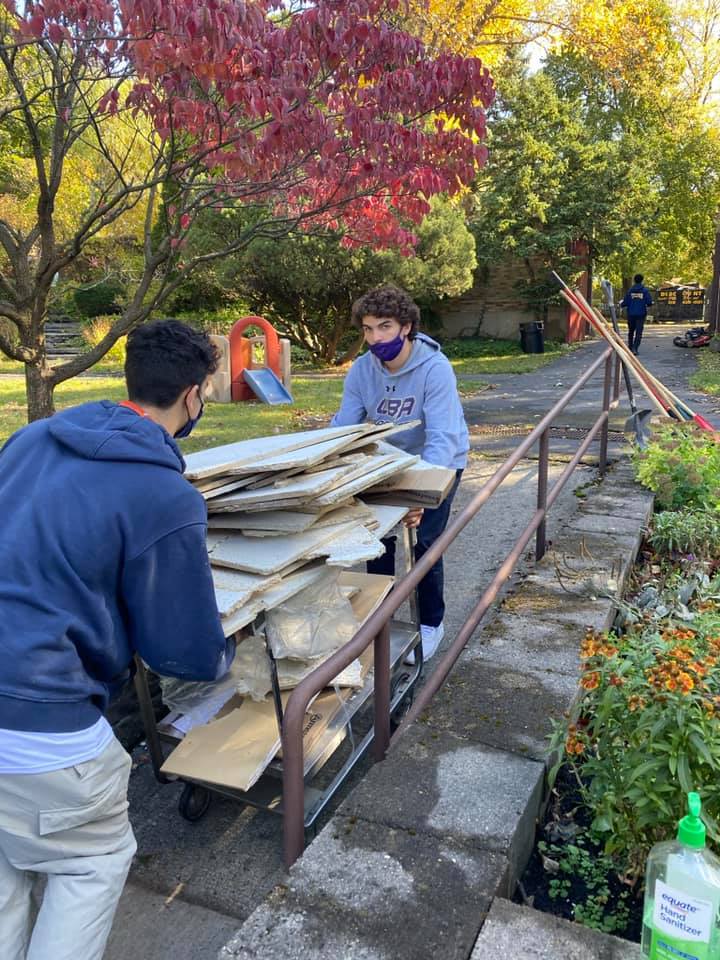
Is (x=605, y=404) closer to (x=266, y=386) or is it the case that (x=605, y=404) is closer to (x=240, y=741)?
(x=240, y=741)

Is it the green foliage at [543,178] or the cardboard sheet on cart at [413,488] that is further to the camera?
the green foliage at [543,178]

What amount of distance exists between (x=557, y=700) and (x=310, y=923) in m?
1.31

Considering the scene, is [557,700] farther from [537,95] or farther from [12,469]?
[537,95]

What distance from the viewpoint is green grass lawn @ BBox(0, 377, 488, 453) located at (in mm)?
9352

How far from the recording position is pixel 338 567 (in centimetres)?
241

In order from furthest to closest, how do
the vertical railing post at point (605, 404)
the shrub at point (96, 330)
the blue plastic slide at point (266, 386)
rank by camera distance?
the shrub at point (96, 330) → the blue plastic slide at point (266, 386) → the vertical railing post at point (605, 404)

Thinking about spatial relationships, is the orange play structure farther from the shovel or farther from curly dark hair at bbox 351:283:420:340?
curly dark hair at bbox 351:283:420:340

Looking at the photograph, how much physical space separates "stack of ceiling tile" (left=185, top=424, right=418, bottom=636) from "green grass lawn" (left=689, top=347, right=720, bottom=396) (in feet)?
34.6

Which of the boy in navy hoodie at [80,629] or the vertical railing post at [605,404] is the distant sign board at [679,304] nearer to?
the vertical railing post at [605,404]

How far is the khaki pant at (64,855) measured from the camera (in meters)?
1.66

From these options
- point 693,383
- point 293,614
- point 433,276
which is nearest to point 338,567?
point 293,614

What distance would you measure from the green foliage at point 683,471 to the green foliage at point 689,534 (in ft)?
0.69

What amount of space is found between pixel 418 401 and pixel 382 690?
5.28 feet

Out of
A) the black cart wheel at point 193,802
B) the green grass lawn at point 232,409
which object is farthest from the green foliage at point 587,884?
the green grass lawn at point 232,409
